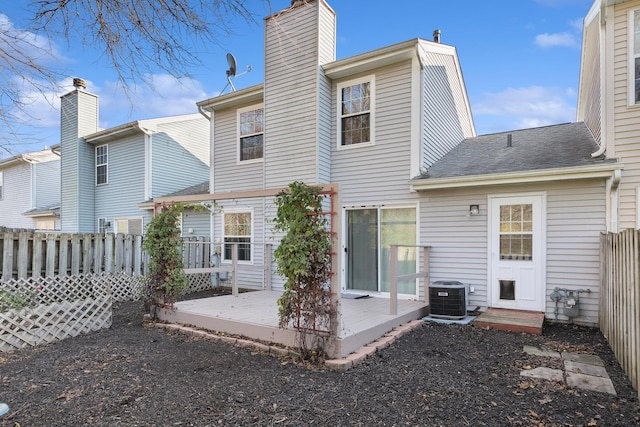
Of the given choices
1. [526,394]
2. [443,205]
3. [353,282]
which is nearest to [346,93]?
[443,205]

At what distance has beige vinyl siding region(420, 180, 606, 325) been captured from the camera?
5574 mm

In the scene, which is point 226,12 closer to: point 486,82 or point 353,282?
point 353,282

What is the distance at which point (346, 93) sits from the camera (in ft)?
26.2

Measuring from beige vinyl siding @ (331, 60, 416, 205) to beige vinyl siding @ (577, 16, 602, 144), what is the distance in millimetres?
3175

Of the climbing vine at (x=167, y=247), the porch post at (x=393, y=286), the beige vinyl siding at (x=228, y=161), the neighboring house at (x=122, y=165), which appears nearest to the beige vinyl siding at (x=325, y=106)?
the beige vinyl siding at (x=228, y=161)

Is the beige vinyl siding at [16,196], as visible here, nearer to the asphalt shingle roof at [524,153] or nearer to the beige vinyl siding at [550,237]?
the beige vinyl siding at [550,237]

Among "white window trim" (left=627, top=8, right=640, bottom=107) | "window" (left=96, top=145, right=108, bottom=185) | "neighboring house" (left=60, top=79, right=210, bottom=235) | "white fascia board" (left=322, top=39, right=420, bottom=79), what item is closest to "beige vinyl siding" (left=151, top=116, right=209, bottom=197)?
"neighboring house" (left=60, top=79, right=210, bottom=235)

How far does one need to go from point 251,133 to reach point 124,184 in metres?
5.96

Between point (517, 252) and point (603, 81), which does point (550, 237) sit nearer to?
point (517, 252)

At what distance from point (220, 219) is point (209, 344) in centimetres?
515

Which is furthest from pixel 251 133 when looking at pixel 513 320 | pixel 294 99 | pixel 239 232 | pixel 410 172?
pixel 513 320

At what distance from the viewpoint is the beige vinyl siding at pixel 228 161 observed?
917 centimetres

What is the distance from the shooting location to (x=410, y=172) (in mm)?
7004

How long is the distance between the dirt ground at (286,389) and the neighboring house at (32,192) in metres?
14.6
